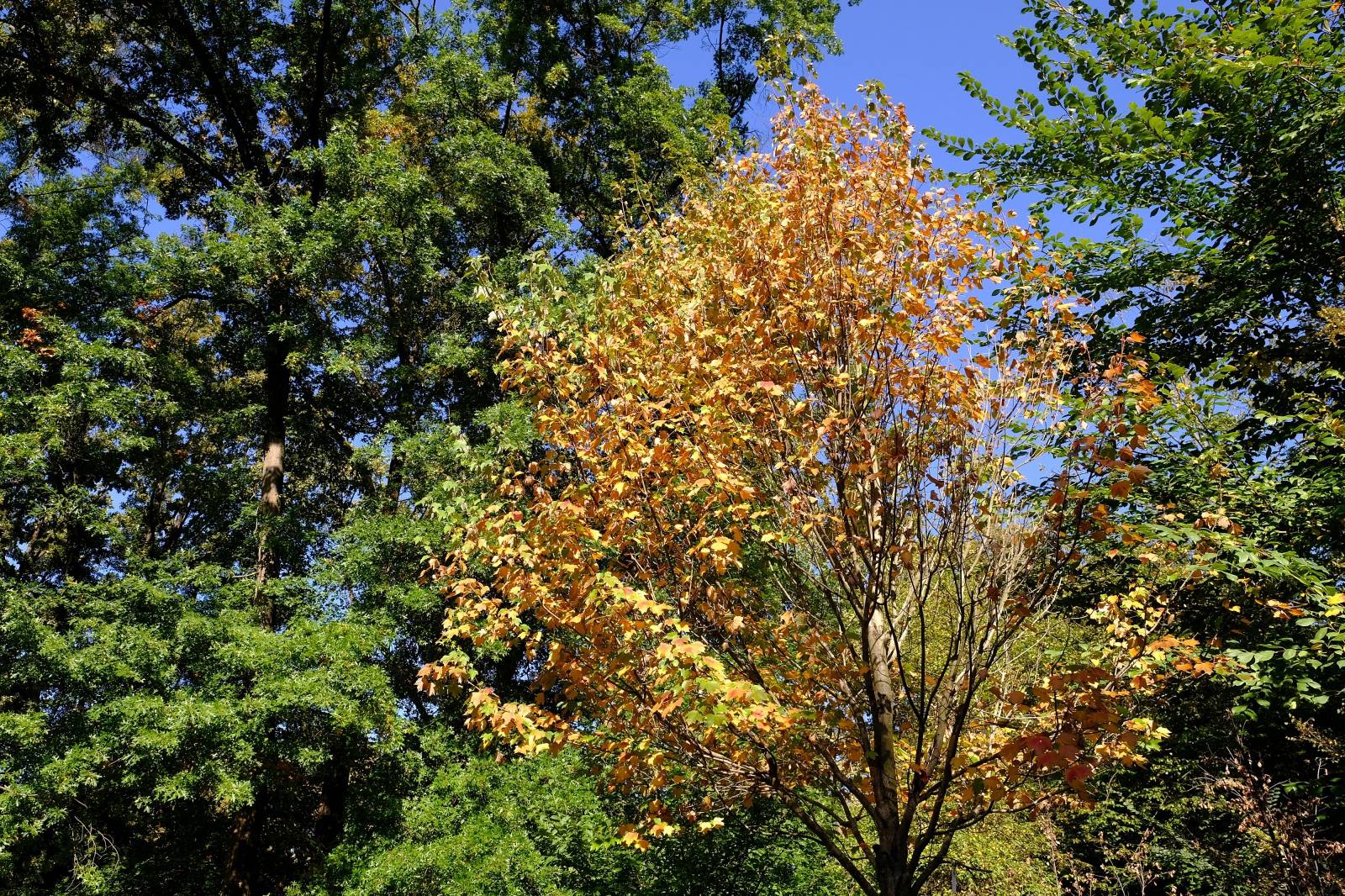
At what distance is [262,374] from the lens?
14164 millimetres

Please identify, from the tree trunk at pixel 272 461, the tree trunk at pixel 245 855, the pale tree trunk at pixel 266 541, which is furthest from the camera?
the tree trunk at pixel 272 461

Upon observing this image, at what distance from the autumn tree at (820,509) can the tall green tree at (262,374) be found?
2.34 metres

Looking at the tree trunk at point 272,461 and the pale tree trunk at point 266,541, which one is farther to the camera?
the tree trunk at point 272,461

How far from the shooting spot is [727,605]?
460cm

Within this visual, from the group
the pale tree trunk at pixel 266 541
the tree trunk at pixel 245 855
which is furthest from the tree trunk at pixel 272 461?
the tree trunk at pixel 245 855

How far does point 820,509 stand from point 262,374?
1321 cm

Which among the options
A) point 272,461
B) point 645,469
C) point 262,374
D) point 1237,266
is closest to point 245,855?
point 272,461

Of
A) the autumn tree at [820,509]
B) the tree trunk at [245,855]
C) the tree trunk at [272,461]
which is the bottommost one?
the tree trunk at [245,855]

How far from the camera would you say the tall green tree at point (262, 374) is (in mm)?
8797

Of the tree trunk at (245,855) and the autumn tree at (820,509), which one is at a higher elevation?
the autumn tree at (820,509)

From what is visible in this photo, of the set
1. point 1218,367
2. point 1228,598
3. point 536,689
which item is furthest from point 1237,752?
point 536,689

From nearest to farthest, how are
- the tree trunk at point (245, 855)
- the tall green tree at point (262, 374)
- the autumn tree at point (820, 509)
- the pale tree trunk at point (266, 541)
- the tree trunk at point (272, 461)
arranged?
the autumn tree at point (820, 509)
the tall green tree at point (262, 374)
the tree trunk at point (245, 855)
the pale tree trunk at point (266, 541)
the tree trunk at point (272, 461)

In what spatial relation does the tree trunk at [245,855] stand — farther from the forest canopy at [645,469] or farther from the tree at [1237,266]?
the tree at [1237,266]

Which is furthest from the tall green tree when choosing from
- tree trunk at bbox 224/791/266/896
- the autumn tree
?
the autumn tree
